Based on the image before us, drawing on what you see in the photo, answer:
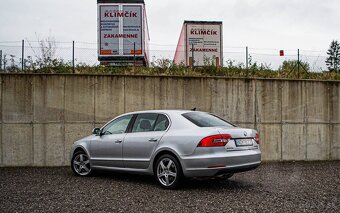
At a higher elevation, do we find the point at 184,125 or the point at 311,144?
the point at 184,125

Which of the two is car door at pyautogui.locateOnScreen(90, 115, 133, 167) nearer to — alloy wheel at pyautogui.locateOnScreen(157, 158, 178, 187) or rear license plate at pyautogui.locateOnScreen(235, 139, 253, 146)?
alloy wheel at pyautogui.locateOnScreen(157, 158, 178, 187)

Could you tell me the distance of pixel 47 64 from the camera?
571 inches

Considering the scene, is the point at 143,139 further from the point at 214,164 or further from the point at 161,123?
the point at 214,164

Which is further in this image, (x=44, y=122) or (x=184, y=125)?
(x=44, y=122)

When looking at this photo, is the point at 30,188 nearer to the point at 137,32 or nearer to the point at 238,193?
the point at 238,193

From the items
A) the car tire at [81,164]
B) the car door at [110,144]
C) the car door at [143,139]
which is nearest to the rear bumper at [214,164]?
the car door at [143,139]

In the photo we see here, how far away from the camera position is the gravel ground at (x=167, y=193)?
5.90 meters

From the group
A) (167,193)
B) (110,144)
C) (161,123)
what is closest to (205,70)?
(110,144)

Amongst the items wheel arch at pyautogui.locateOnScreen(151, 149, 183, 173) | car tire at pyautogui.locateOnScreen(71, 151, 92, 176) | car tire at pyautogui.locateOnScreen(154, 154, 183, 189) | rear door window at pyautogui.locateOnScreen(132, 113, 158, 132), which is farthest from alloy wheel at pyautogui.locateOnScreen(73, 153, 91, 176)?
car tire at pyautogui.locateOnScreen(154, 154, 183, 189)

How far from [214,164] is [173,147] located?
0.84m

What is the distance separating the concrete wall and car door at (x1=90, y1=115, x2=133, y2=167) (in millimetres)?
3491

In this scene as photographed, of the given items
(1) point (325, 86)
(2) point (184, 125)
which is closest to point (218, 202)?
(2) point (184, 125)

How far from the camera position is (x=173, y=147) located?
23.8ft

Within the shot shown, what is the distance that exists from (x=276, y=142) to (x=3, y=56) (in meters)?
9.64
